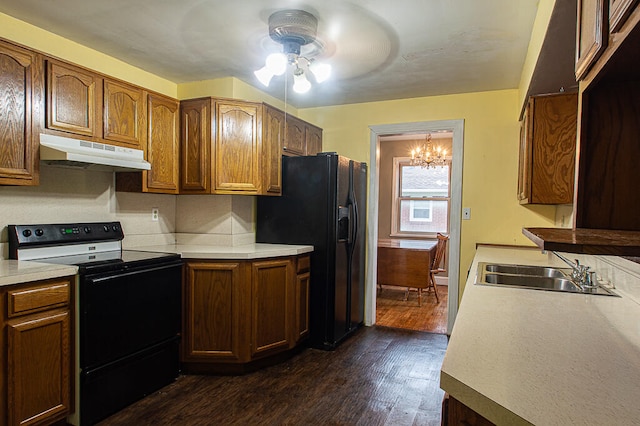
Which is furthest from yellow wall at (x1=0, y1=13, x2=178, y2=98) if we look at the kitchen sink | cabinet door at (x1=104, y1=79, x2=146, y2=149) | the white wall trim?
→ the kitchen sink

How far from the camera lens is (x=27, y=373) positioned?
1864 millimetres

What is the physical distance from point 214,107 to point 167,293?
1400mm

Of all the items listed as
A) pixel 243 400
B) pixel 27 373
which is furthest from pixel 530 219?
pixel 27 373

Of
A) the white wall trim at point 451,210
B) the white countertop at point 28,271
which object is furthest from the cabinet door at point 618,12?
the white wall trim at point 451,210

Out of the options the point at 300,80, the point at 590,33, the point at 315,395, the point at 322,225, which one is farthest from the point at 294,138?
the point at 590,33

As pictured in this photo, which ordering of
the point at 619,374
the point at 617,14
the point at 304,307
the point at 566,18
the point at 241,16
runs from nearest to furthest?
1. the point at 617,14
2. the point at 619,374
3. the point at 566,18
4. the point at 241,16
5. the point at 304,307

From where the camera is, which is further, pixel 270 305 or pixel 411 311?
pixel 411 311

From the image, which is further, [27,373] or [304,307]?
[304,307]

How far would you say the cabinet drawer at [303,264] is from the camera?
3.13 meters

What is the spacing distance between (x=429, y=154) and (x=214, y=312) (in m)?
4.24

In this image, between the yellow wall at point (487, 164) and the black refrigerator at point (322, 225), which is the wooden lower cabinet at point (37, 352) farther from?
the yellow wall at point (487, 164)

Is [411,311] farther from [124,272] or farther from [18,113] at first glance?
[18,113]

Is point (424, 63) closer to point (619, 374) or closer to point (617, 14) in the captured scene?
point (617, 14)

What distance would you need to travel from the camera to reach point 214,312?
2764mm
